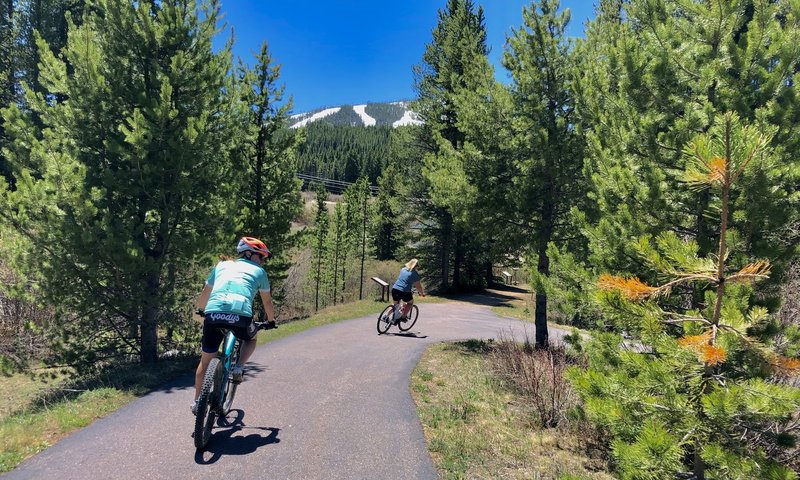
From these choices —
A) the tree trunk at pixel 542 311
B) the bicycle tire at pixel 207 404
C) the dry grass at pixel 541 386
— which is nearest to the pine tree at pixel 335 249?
the tree trunk at pixel 542 311

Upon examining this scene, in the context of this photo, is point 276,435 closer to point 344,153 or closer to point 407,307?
point 407,307

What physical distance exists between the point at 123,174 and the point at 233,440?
5.24 m

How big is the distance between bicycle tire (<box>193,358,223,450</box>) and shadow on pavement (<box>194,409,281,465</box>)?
0.40 ft

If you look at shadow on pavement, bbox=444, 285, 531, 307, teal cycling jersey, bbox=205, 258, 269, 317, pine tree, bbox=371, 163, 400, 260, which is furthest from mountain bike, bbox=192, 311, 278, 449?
pine tree, bbox=371, 163, 400, 260

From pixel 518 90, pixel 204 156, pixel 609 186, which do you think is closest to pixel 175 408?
pixel 204 156

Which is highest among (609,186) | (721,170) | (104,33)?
(104,33)

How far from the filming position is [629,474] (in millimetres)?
2723

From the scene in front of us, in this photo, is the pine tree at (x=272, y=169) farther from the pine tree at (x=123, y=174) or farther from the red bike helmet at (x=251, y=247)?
the red bike helmet at (x=251, y=247)

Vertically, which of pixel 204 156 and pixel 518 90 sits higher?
pixel 518 90

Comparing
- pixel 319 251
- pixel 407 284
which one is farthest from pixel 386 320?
pixel 319 251

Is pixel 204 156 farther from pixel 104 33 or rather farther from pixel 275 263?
pixel 275 263

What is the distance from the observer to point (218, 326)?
4582 mm

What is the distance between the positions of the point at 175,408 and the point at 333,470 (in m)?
2.79

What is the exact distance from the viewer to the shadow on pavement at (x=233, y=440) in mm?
4441
